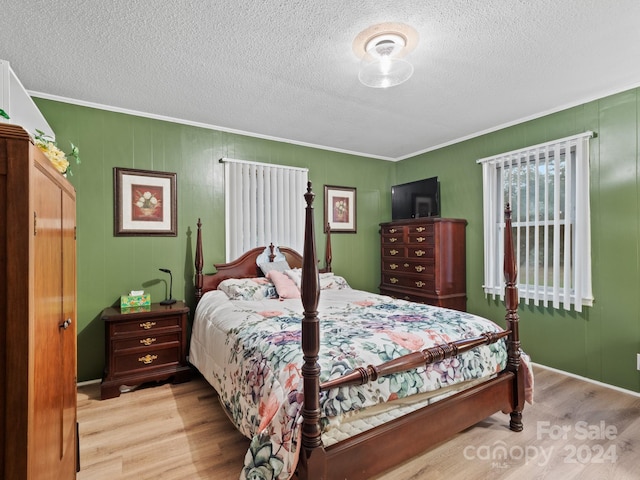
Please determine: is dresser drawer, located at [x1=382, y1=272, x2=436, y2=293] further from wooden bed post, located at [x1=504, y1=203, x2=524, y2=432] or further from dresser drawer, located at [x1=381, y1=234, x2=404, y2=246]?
wooden bed post, located at [x1=504, y1=203, x2=524, y2=432]

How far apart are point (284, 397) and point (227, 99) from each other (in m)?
2.51

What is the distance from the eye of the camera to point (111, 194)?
305 cm

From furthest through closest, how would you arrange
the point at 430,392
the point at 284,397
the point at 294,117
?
the point at 294,117, the point at 430,392, the point at 284,397

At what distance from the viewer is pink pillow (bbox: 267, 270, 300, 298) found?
3.19m

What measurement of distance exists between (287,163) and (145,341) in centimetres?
247

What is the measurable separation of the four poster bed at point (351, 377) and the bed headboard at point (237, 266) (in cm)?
74

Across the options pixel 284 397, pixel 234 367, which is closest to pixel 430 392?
pixel 284 397

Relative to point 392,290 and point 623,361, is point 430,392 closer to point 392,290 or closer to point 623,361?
point 623,361

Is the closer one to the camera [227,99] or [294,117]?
[227,99]

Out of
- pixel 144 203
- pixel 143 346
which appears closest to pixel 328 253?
pixel 144 203

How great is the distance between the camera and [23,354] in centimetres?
79

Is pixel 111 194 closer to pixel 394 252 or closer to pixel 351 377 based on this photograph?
pixel 351 377

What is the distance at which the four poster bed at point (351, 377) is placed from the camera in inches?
54.8

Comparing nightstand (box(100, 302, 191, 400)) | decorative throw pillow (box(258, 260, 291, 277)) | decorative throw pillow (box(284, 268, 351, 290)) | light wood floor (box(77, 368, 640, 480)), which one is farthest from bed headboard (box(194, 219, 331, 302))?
light wood floor (box(77, 368, 640, 480))
